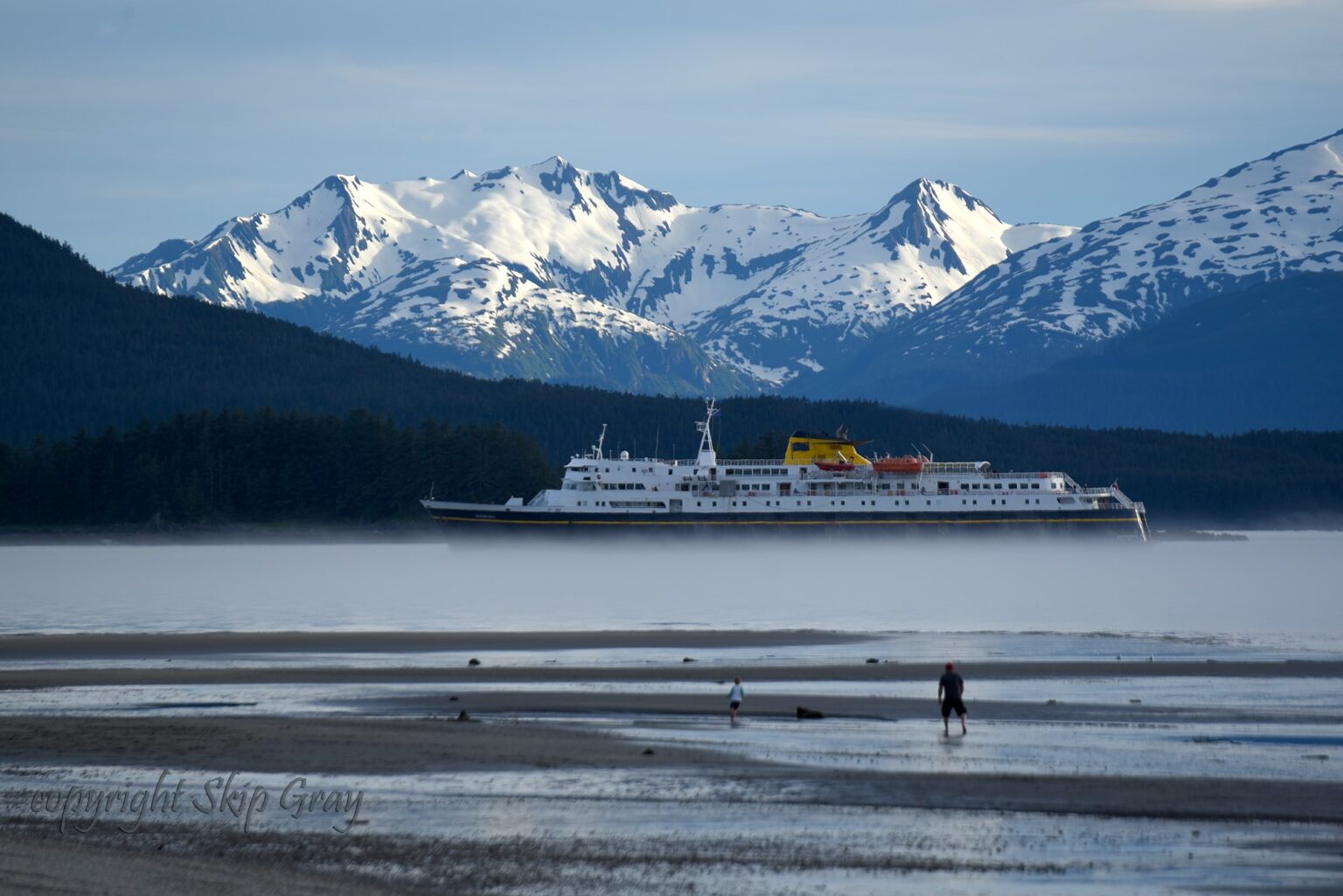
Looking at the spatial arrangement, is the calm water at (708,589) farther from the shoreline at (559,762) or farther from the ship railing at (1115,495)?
the shoreline at (559,762)

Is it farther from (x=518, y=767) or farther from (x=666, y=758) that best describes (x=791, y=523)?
(x=518, y=767)

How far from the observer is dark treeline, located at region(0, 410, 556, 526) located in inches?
5472

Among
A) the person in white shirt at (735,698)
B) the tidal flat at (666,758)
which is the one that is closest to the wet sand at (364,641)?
the tidal flat at (666,758)

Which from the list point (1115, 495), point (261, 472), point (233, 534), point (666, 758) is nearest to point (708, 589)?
point (666, 758)

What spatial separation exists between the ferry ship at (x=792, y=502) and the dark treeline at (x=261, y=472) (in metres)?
27.8

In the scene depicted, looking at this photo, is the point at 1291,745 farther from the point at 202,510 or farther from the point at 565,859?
the point at 202,510

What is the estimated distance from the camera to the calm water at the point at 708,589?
52691mm

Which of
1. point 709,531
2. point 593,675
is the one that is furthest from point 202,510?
point 593,675

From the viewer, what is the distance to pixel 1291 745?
27047 mm

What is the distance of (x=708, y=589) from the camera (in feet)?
238

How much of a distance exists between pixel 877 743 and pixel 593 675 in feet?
36.4

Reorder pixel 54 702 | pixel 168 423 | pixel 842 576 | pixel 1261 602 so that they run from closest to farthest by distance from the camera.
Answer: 1. pixel 54 702
2. pixel 1261 602
3. pixel 842 576
4. pixel 168 423

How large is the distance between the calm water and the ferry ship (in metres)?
1.78

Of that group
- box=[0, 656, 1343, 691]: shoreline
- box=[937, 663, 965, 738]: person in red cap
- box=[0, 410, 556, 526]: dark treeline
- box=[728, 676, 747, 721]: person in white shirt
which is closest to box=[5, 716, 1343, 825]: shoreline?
box=[728, 676, 747, 721]: person in white shirt
